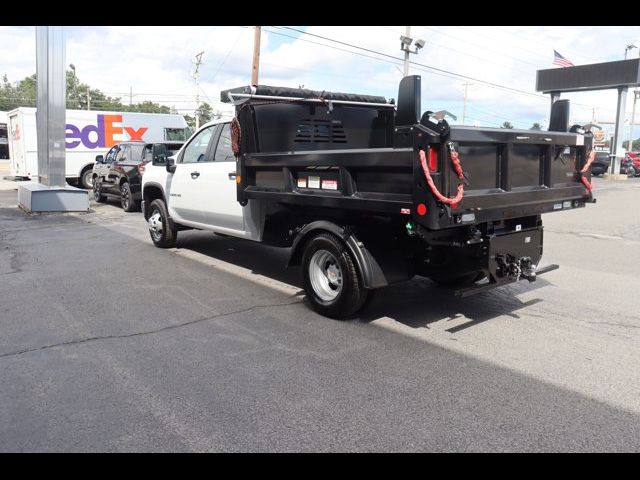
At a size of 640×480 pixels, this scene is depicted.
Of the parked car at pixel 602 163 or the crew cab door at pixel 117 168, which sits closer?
the crew cab door at pixel 117 168

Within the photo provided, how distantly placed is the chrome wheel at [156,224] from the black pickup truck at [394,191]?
263cm

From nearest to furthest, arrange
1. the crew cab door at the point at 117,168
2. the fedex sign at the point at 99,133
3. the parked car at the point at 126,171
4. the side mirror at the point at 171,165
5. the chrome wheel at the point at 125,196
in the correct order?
the side mirror at the point at 171,165, the parked car at the point at 126,171, the chrome wheel at the point at 125,196, the crew cab door at the point at 117,168, the fedex sign at the point at 99,133

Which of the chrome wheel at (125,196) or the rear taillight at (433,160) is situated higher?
the rear taillight at (433,160)

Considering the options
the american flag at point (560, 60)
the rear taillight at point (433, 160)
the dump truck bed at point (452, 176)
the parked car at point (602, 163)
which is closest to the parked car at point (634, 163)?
Result: the parked car at point (602, 163)

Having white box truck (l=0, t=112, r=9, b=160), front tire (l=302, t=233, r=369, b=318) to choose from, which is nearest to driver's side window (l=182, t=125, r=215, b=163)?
front tire (l=302, t=233, r=369, b=318)

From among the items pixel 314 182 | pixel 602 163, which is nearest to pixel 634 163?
pixel 602 163

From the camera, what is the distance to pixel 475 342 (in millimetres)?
4773

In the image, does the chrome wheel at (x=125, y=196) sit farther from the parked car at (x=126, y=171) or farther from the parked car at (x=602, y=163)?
the parked car at (x=602, y=163)

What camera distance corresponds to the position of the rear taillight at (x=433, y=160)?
4195 millimetres

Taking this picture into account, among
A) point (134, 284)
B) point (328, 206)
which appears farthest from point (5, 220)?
point (328, 206)

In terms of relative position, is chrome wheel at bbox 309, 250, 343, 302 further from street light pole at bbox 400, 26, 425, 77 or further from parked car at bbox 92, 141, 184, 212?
street light pole at bbox 400, 26, 425, 77

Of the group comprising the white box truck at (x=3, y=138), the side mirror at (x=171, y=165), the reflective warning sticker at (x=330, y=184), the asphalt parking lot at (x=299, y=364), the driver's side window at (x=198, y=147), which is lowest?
the asphalt parking lot at (x=299, y=364)
